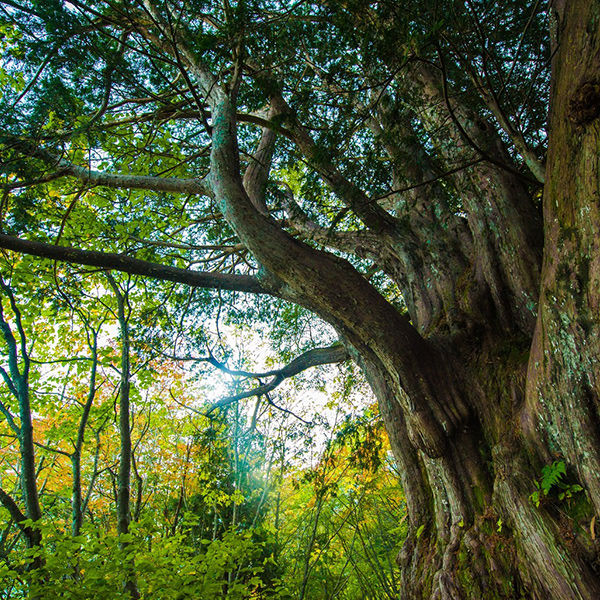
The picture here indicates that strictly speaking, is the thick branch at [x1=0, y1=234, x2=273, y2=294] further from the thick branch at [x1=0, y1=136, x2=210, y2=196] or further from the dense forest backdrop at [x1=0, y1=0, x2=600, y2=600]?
the thick branch at [x1=0, y1=136, x2=210, y2=196]

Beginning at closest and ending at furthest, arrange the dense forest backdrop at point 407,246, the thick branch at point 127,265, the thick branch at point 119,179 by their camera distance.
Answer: the dense forest backdrop at point 407,246, the thick branch at point 127,265, the thick branch at point 119,179

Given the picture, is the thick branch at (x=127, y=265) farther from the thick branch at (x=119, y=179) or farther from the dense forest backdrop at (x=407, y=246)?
the thick branch at (x=119, y=179)

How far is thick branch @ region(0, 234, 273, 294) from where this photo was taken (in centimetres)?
264

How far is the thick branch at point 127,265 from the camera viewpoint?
264 centimetres

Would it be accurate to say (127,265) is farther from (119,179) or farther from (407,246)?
(407,246)

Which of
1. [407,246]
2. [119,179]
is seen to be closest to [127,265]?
[119,179]

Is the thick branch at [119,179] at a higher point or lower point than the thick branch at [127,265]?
higher

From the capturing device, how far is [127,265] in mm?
2869

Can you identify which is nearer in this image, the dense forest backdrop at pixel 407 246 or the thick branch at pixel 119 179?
the dense forest backdrop at pixel 407 246

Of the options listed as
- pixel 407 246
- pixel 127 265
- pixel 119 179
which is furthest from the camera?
pixel 407 246

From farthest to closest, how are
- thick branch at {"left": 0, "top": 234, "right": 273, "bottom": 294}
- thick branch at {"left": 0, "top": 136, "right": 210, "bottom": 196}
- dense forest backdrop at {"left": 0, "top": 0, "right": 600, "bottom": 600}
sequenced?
thick branch at {"left": 0, "top": 136, "right": 210, "bottom": 196} → thick branch at {"left": 0, "top": 234, "right": 273, "bottom": 294} → dense forest backdrop at {"left": 0, "top": 0, "right": 600, "bottom": 600}

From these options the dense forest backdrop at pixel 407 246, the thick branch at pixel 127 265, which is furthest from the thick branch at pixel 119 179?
the thick branch at pixel 127 265

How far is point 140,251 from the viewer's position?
597 cm

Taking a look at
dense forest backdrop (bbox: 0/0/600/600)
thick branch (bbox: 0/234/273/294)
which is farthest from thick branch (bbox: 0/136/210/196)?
thick branch (bbox: 0/234/273/294)
